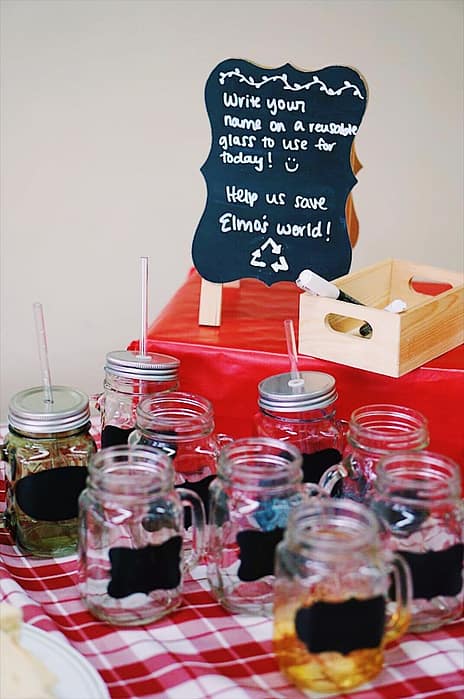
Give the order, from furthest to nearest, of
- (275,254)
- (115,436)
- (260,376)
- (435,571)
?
(275,254) → (260,376) → (115,436) → (435,571)

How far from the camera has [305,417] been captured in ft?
3.99

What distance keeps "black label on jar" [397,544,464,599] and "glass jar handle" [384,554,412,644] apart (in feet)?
0.13

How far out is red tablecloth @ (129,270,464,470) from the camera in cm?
137

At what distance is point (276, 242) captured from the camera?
1506 millimetres

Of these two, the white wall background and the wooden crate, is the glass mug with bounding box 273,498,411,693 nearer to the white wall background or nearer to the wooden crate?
the wooden crate

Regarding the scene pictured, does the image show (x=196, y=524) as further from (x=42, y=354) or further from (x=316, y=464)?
(x=42, y=354)

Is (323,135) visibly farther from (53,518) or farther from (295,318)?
(53,518)

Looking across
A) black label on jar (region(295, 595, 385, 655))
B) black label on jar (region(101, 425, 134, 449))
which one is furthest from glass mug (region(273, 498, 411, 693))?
black label on jar (region(101, 425, 134, 449))

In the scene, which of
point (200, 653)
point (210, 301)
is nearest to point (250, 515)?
point (200, 653)

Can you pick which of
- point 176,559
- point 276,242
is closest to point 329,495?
point 176,559

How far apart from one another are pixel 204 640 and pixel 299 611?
0.53ft

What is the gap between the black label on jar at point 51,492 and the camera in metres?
1.14

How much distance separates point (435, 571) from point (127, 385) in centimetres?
50

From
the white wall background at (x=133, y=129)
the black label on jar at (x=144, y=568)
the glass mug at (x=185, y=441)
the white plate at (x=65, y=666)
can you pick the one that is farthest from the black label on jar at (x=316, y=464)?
the white wall background at (x=133, y=129)
